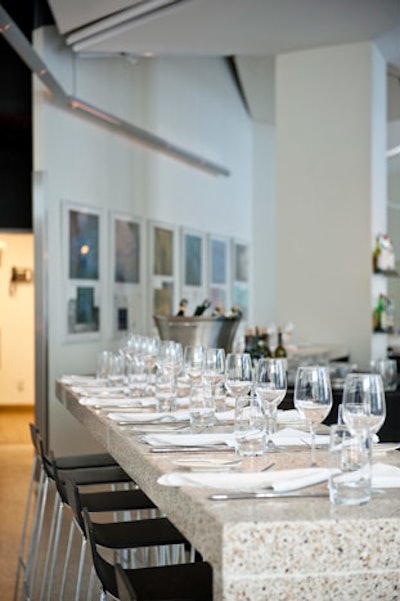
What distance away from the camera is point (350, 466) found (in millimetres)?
1883

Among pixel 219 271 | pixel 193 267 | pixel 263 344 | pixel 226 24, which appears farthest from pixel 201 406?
pixel 219 271

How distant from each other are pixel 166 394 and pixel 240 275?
8339 mm

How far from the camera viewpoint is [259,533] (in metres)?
1.71

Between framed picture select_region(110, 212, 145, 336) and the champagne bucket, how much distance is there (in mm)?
3135

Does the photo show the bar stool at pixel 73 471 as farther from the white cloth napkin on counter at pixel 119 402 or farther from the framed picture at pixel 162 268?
the framed picture at pixel 162 268

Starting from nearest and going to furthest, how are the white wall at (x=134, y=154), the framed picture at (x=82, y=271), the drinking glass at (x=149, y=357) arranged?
the drinking glass at (x=149, y=357) < the white wall at (x=134, y=154) < the framed picture at (x=82, y=271)

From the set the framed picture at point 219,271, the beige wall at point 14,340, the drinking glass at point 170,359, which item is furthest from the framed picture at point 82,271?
the beige wall at point 14,340

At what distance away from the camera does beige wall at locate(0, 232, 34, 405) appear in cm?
1274

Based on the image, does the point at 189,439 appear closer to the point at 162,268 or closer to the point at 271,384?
the point at 271,384

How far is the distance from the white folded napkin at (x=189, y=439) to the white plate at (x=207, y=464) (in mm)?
256

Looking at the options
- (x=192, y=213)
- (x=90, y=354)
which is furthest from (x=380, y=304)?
(x=192, y=213)

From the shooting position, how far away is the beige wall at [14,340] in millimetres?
12742

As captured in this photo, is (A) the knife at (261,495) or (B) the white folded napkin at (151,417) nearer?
(A) the knife at (261,495)

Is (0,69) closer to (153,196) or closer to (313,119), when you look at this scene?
(153,196)
